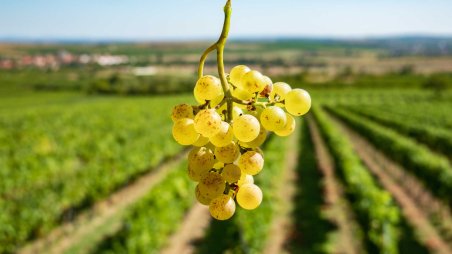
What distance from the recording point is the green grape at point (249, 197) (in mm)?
1096

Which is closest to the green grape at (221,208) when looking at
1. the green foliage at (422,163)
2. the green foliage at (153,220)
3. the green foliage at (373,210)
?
the green foliage at (153,220)

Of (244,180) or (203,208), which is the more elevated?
(244,180)

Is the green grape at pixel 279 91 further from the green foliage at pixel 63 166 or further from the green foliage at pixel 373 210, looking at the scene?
the green foliage at pixel 63 166

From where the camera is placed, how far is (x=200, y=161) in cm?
105

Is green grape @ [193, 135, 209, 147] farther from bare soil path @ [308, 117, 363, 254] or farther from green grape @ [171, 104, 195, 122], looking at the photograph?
bare soil path @ [308, 117, 363, 254]

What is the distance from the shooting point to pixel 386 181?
17.5 metres

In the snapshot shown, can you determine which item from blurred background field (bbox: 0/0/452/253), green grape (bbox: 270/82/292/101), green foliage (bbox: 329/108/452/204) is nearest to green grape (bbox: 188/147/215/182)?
green grape (bbox: 270/82/292/101)

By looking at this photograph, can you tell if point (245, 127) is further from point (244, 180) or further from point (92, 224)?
point (92, 224)

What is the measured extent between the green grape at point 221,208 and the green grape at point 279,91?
11.0 inches

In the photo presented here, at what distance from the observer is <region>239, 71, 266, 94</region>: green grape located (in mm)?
978

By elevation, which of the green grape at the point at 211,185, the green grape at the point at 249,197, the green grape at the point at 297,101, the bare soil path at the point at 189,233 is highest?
the green grape at the point at 297,101

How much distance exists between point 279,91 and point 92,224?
13301mm

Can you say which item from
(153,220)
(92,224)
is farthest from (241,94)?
(92,224)

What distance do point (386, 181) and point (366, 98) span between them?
4810cm
